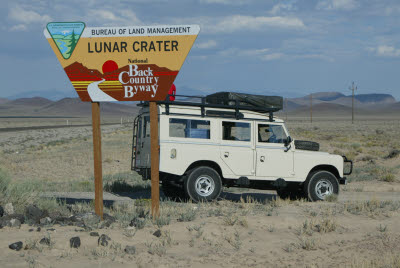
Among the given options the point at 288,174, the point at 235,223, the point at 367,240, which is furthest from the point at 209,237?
the point at 288,174

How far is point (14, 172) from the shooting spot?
2294 centimetres

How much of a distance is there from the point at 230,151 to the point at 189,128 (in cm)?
112

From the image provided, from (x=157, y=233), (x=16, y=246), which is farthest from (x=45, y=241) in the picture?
(x=157, y=233)

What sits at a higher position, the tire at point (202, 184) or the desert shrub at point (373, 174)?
the tire at point (202, 184)

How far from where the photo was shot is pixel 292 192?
Result: 1359 centimetres

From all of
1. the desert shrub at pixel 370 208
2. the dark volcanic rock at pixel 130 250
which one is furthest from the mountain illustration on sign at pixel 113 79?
the desert shrub at pixel 370 208

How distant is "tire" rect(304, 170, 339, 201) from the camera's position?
12.6 metres

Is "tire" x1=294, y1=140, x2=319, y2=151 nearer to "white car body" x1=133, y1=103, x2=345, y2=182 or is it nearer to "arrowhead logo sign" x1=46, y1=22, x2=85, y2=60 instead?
"white car body" x1=133, y1=103, x2=345, y2=182

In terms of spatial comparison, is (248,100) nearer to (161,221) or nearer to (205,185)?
(205,185)

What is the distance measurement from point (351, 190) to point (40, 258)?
11220 mm

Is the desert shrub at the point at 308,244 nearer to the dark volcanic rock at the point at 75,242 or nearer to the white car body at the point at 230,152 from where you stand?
the dark volcanic rock at the point at 75,242

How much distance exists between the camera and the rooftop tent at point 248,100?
1238 centimetres

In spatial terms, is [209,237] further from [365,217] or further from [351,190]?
[351,190]

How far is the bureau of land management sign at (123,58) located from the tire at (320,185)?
16.2 ft
